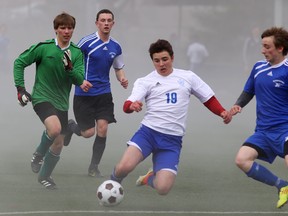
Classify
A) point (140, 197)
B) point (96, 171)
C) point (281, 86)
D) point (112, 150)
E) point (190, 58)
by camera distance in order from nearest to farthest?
point (281, 86), point (140, 197), point (96, 171), point (112, 150), point (190, 58)

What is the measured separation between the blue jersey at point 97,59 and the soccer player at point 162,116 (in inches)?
92.9

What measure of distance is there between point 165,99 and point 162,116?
0.17 meters

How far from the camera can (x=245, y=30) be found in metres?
40.5

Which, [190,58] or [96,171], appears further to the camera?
[190,58]

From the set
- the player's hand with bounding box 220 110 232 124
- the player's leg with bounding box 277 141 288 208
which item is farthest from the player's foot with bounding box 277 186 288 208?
the player's hand with bounding box 220 110 232 124

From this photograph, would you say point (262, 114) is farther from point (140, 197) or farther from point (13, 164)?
point (13, 164)

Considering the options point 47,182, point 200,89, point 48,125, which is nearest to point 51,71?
point 48,125

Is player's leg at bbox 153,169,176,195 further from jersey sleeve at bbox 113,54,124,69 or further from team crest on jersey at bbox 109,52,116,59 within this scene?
jersey sleeve at bbox 113,54,124,69

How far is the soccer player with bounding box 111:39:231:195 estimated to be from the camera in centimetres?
938

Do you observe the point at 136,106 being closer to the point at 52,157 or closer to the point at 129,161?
the point at 129,161

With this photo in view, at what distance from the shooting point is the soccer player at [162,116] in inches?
369

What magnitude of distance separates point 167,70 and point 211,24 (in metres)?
31.8

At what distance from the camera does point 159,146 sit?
9.45 m

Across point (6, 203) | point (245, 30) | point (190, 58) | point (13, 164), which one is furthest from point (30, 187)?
point (245, 30)
